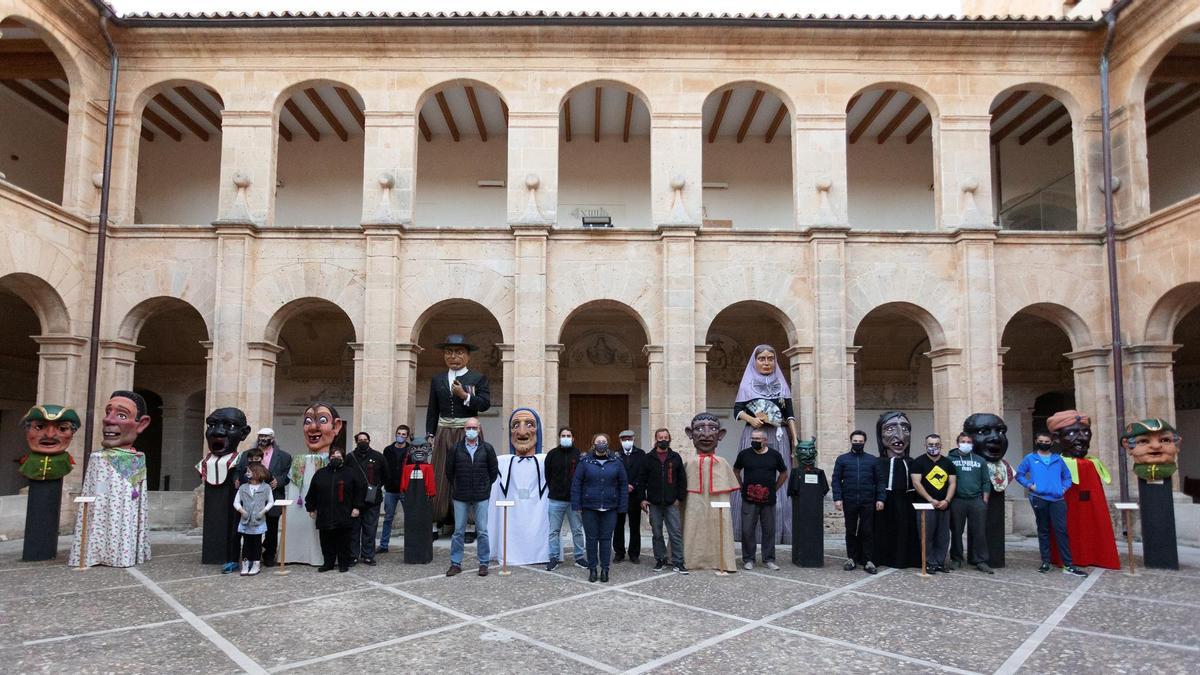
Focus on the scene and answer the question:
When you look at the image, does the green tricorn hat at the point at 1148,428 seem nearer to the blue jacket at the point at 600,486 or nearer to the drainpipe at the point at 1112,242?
the drainpipe at the point at 1112,242

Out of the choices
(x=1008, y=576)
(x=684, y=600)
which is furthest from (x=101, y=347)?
(x=1008, y=576)

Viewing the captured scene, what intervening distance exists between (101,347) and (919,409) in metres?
16.4

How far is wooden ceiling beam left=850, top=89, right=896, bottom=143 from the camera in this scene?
15445 mm

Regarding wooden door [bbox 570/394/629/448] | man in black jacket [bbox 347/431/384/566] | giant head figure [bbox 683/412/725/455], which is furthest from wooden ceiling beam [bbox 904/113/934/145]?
man in black jacket [bbox 347/431/384/566]

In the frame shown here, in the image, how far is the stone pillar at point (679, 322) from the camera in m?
13.1

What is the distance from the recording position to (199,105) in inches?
631

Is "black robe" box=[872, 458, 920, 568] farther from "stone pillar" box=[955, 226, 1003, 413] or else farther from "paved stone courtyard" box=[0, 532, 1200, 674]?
"stone pillar" box=[955, 226, 1003, 413]

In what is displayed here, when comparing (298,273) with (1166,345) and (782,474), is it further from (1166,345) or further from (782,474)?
(1166,345)

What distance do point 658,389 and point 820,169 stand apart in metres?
4.84

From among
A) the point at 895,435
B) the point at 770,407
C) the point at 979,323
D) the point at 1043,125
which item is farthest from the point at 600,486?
the point at 1043,125

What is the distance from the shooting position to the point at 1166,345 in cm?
1284

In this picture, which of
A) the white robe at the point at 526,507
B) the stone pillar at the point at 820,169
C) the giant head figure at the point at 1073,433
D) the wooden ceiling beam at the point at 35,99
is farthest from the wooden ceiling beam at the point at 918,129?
the wooden ceiling beam at the point at 35,99

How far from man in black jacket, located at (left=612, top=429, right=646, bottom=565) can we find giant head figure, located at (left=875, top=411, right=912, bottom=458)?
2901 mm

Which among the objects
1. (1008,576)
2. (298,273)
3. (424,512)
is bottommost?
(1008,576)
